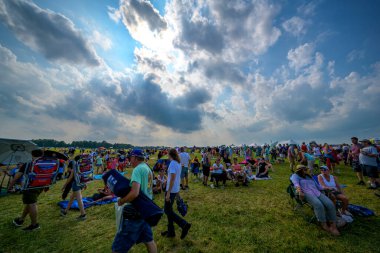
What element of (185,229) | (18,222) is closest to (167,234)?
(185,229)

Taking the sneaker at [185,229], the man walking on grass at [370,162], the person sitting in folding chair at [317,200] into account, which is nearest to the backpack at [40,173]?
the sneaker at [185,229]

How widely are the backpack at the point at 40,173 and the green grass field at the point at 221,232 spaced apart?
5.05 feet

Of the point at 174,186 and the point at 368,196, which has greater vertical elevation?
the point at 174,186

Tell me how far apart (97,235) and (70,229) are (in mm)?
1212

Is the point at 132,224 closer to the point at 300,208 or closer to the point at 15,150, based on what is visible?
the point at 300,208

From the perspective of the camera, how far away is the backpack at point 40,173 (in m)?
4.52

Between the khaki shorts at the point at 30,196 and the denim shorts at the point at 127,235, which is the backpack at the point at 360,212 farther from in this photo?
the khaki shorts at the point at 30,196

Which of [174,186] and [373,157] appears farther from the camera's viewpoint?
[373,157]

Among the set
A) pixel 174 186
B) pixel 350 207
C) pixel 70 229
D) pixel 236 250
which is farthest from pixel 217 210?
pixel 70 229

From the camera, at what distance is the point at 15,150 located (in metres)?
7.86

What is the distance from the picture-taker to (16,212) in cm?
652

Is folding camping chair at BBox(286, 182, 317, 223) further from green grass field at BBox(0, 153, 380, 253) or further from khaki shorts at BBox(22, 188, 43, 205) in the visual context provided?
khaki shorts at BBox(22, 188, 43, 205)

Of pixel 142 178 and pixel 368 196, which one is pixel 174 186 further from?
pixel 368 196

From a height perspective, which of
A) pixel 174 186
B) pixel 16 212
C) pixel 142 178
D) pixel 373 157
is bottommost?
pixel 16 212
